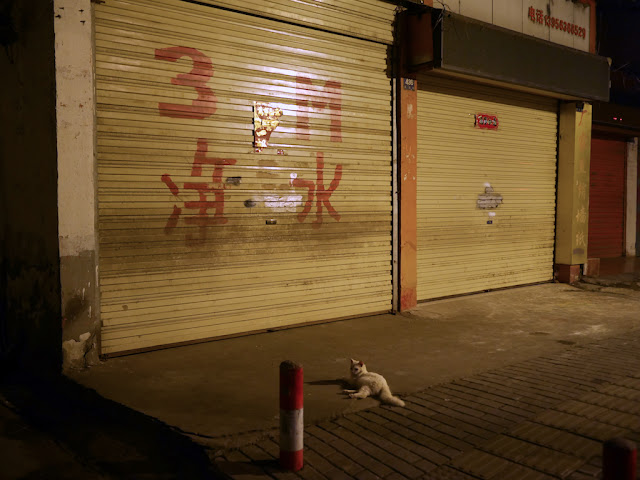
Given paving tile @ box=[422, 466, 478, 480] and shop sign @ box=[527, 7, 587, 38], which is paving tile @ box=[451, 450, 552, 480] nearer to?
paving tile @ box=[422, 466, 478, 480]

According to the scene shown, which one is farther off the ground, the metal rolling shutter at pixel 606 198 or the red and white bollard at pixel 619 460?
the metal rolling shutter at pixel 606 198

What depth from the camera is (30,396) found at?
4.99m

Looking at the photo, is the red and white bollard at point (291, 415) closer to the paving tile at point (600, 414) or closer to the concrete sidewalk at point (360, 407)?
the concrete sidewalk at point (360, 407)

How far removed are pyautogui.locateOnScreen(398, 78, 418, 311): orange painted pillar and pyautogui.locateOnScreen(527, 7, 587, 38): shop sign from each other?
141 inches

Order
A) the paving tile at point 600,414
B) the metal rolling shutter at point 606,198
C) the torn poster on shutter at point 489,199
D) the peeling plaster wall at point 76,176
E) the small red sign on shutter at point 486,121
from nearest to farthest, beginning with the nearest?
1. the paving tile at point 600,414
2. the peeling plaster wall at point 76,176
3. the small red sign on shutter at point 486,121
4. the torn poster on shutter at point 489,199
5. the metal rolling shutter at point 606,198

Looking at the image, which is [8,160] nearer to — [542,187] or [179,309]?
[179,309]

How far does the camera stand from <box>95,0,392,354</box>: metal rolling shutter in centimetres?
582

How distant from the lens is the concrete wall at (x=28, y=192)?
5.31m

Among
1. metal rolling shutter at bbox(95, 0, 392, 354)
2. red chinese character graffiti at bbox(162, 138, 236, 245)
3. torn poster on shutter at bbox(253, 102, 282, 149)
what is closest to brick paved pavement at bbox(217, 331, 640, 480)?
metal rolling shutter at bbox(95, 0, 392, 354)

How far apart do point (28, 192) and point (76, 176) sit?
80 cm

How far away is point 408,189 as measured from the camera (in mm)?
8266

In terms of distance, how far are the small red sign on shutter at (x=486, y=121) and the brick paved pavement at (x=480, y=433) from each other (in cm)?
540

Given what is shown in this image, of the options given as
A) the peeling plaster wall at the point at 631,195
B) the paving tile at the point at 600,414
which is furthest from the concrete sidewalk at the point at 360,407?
the peeling plaster wall at the point at 631,195

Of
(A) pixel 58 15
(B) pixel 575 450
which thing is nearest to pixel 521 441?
(B) pixel 575 450
